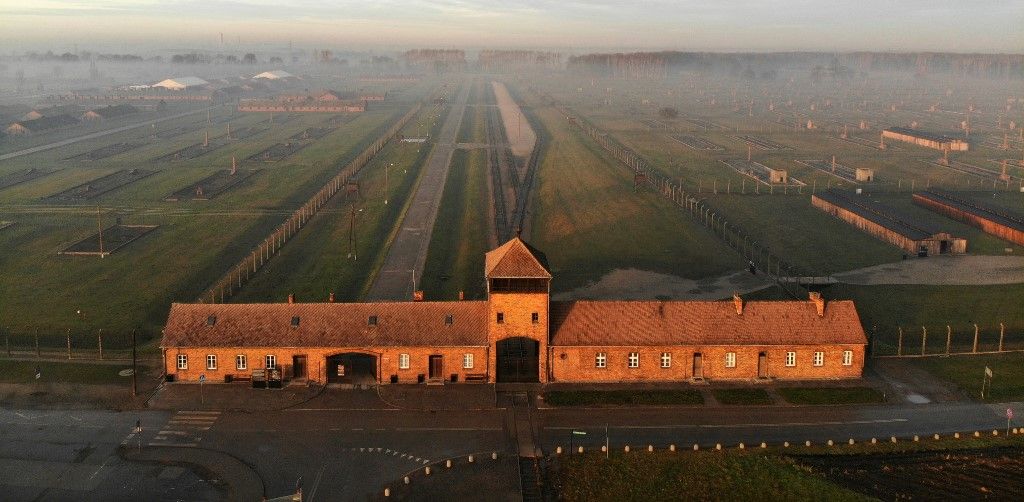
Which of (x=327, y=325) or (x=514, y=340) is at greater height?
(x=327, y=325)

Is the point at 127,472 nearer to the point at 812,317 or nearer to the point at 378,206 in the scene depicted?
the point at 812,317

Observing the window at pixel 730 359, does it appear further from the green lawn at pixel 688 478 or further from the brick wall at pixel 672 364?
the green lawn at pixel 688 478

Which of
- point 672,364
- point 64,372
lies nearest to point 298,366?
point 64,372

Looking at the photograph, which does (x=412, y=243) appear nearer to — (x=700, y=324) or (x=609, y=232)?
(x=609, y=232)

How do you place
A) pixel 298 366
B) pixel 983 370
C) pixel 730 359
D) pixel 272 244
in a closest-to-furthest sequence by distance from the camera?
pixel 298 366
pixel 730 359
pixel 983 370
pixel 272 244

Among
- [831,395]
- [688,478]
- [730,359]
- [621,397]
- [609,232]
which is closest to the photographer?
[688,478]

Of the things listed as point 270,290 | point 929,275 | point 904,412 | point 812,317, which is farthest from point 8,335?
point 929,275

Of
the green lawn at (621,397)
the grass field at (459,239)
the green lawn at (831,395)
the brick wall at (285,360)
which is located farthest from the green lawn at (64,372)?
the green lawn at (831,395)
